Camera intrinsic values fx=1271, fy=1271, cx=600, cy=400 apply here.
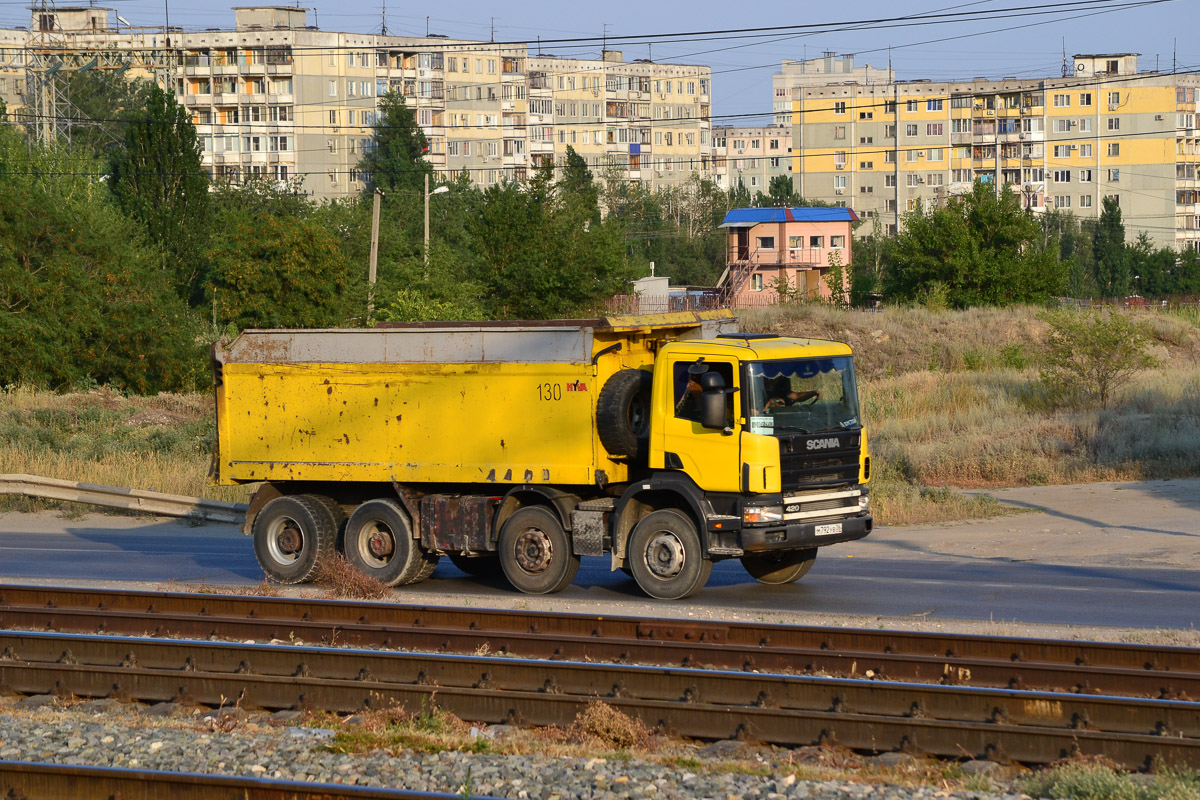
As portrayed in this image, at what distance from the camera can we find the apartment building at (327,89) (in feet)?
312

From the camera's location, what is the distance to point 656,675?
9211mm

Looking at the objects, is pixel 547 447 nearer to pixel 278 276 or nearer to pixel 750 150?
pixel 278 276

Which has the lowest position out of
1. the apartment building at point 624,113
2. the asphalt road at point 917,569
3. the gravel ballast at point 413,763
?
the asphalt road at point 917,569

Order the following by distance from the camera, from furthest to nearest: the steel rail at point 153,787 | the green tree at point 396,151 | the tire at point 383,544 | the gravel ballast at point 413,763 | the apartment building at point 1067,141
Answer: the apartment building at point 1067,141 < the green tree at point 396,151 < the tire at point 383,544 < the gravel ballast at point 413,763 < the steel rail at point 153,787

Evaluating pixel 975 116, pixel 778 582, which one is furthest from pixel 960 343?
pixel 975 116

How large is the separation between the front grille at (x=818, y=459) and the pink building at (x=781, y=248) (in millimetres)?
59807

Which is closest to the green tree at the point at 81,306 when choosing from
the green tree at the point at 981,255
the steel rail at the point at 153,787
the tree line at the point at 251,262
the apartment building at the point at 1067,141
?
the tree line at the point at 251,262

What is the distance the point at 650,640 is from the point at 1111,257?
83890 mm

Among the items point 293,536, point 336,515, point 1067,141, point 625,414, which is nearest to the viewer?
point 625,414

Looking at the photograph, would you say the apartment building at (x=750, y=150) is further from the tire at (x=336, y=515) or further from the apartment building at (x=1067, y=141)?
the tire at (x=336, y=515)

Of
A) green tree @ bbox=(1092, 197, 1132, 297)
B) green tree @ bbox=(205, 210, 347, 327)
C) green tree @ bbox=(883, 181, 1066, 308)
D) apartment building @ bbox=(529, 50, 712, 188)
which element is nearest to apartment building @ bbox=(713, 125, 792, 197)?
apartment building @ bbox=(529, 50, 712, 188)

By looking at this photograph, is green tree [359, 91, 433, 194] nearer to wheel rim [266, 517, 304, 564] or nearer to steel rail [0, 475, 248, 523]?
steel rail [0, 475, 248, 523]

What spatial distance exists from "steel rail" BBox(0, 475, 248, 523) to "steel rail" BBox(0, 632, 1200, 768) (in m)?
10.3

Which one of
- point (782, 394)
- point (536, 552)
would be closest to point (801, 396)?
point (782, 394)
